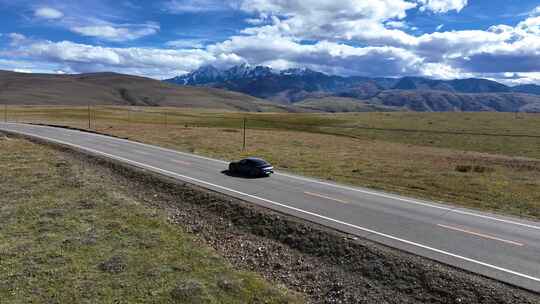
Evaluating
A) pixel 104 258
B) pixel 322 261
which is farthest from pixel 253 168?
pixel 104 258

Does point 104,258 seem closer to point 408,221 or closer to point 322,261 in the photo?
point 322,261

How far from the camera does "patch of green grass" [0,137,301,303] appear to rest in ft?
34.4

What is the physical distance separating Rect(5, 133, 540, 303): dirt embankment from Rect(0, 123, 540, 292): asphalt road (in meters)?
0.85

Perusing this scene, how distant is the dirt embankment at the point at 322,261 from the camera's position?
11.0 m

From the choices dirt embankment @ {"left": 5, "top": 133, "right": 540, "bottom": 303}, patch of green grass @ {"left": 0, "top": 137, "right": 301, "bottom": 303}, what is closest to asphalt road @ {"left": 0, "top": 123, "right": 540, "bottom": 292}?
dirt embankment @ {"left": 5, "top": 133, "right": 540, "bottom": 303}

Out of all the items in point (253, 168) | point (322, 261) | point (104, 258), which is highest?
point (253, 168)

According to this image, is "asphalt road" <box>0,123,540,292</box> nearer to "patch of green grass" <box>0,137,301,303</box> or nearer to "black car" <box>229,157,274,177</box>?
"black car" <box>229,157,274,177</box>

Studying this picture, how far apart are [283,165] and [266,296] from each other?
886 inches

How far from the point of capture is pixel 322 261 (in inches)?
531

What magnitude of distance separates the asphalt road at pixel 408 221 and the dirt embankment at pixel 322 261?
2.80ft

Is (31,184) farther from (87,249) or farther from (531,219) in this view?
(531,219)

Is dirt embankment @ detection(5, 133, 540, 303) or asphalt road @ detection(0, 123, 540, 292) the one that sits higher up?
asphalt road @ detection(0, 123, 540, 292)

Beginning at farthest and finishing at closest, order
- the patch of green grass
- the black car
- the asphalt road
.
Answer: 1. the black car
2. the asphalt road
3. the patch of green grass

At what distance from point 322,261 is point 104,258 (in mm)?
7340
